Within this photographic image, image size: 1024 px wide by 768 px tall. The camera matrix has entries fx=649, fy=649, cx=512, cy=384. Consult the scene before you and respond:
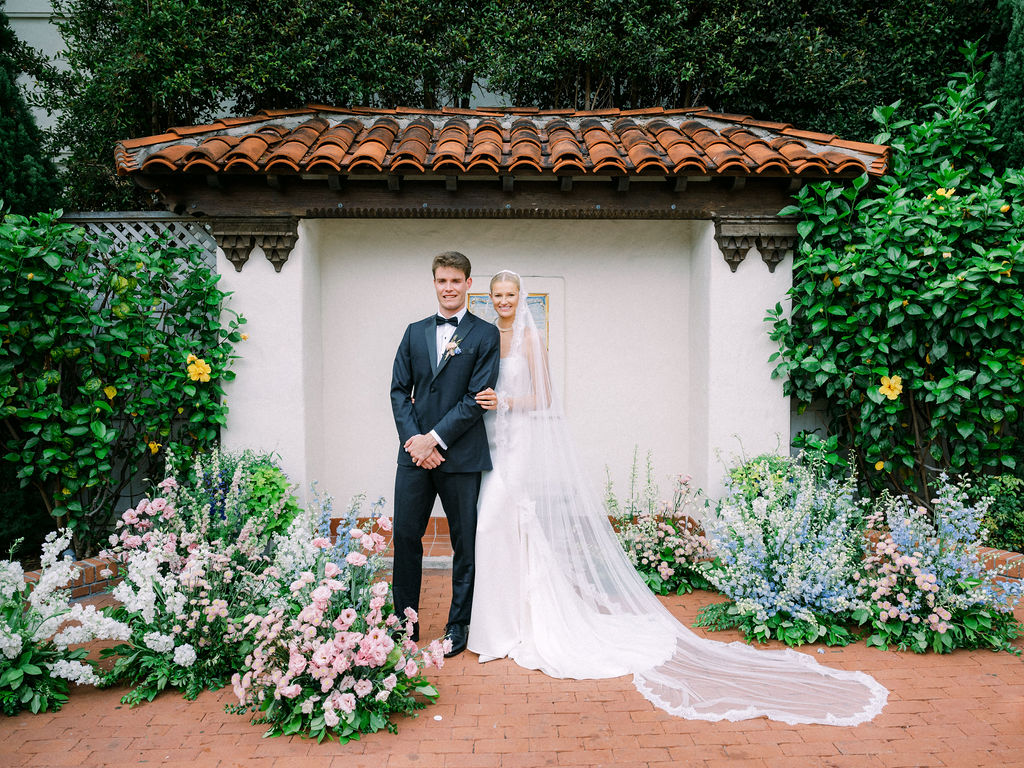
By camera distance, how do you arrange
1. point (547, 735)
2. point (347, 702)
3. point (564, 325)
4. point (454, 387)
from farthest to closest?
point (564, 325) → point (454, 387) → point (547, 735) → point (347, 702)

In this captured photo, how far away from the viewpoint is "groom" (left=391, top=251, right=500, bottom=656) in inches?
149

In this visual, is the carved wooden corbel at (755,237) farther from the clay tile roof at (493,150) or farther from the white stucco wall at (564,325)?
the clay tile roof at (493,150)

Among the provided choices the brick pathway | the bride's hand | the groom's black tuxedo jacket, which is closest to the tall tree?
the brick pathway

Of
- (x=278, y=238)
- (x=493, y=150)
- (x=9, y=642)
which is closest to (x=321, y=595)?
(x=9, y=642)

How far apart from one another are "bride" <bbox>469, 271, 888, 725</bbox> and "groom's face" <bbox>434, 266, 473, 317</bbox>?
0.24 m

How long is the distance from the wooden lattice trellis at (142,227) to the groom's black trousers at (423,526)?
2.94 metres

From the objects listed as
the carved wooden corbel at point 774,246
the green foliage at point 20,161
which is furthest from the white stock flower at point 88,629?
the carved wooden corbel at point 774,246

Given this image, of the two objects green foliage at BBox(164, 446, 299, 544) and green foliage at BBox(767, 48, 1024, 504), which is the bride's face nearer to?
green foliage at BBox(164, 446, 299, 544)

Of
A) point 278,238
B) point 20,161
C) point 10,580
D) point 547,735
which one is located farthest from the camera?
point 20,161

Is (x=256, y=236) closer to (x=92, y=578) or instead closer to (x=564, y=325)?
(x=564, y=325)

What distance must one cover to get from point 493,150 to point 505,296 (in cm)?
151

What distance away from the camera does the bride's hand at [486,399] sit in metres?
3.76

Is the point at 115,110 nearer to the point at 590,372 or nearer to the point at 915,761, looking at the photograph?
the point at 590,372

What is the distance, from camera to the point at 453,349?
148 inches
